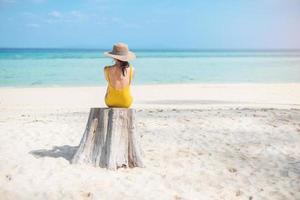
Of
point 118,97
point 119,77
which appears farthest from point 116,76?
point 118,97

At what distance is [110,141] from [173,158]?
4.03 feet

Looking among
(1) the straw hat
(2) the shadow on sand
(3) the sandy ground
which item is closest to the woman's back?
(1) the straw hat

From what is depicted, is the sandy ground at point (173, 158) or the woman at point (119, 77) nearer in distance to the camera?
the sandy ground at point (173, 158)

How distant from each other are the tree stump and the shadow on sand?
0.43m

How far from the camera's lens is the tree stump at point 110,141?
618 centimetres

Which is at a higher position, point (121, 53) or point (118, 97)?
point (121, 53)

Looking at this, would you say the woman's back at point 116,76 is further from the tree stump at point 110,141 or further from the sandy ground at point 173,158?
the sandy ground at point 173,158

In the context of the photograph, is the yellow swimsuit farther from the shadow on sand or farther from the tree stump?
the shadow on sand

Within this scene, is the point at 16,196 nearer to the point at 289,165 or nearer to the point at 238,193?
the point at 238,193

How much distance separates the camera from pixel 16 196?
17.1 ft

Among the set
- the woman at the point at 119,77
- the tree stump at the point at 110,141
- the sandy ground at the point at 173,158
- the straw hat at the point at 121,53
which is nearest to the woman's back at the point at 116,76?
the woman at the point at 119,77

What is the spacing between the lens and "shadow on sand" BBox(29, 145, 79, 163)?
6.77 m

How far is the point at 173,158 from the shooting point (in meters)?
6.92

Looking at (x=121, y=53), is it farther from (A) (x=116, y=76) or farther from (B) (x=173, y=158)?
(B) (x=173, y=158)
